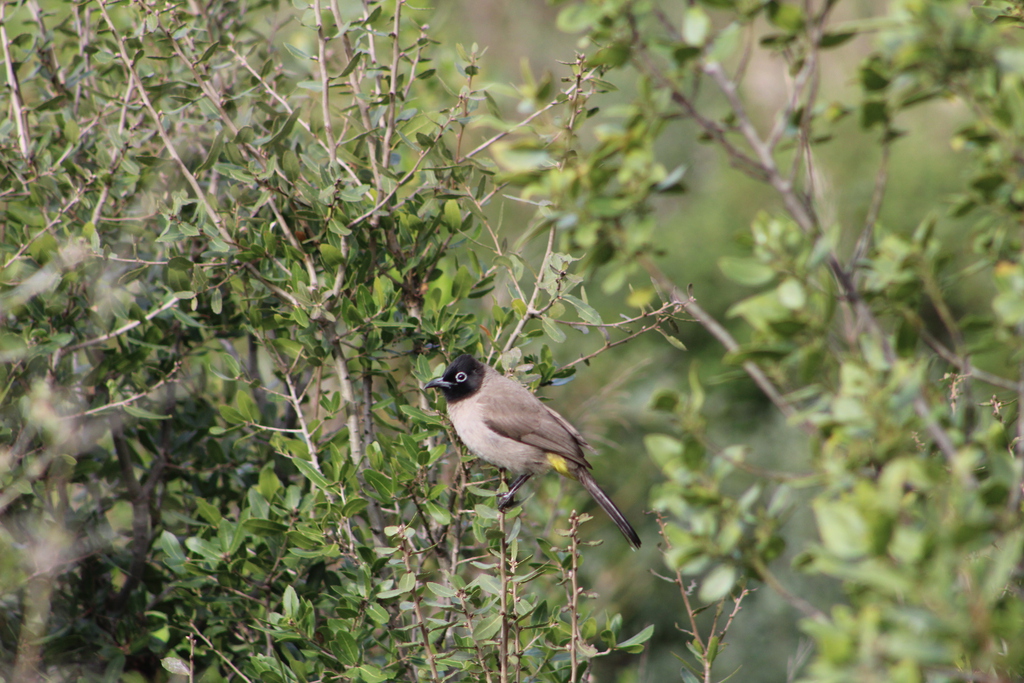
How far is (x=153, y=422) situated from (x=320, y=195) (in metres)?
1.28

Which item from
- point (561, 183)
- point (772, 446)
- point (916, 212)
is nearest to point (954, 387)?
point (561, 183)

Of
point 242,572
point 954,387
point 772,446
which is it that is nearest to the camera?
point 954,387

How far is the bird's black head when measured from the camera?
312 cm

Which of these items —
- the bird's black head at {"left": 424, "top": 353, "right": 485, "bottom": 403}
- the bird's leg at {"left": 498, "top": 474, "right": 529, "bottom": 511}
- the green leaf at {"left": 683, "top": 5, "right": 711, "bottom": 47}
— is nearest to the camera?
the green leaf at {"left": 683, "top": 5, "right": 711, "bottom": 47}

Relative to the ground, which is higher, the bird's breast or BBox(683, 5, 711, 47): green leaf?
BBox(683, 5, 711, 47): green leaf

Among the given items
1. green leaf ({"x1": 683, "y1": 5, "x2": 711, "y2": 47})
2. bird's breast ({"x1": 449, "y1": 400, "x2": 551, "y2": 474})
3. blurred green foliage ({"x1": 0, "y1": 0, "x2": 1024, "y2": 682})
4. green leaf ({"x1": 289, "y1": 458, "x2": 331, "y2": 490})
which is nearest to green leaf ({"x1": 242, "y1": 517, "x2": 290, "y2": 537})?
blurred green foliage ({"x1": 0, "y1": 0, "x2": 1024, "y2": 682})

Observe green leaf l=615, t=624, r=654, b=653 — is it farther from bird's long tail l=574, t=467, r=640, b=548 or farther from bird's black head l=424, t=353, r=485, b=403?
bird's black head l=424, t=353, r=485, b=403

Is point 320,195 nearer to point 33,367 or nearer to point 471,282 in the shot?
point 471,282

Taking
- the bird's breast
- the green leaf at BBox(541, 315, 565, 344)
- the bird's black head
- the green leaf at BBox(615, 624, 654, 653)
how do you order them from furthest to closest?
the bird's black head → the bird's breast → the green leaf at BBox(541, 315, 565, 344) → the green leaf at BBox(615, 624, 654, 653)

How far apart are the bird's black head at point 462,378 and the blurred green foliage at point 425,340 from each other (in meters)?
0.15

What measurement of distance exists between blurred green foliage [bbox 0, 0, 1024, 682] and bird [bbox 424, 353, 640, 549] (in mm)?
146

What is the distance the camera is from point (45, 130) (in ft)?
10.5

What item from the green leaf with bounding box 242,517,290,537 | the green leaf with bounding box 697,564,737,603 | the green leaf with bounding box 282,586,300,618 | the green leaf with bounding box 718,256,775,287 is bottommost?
the green leaf with bounding box 282,586,300,618

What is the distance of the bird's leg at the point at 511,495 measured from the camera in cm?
325
